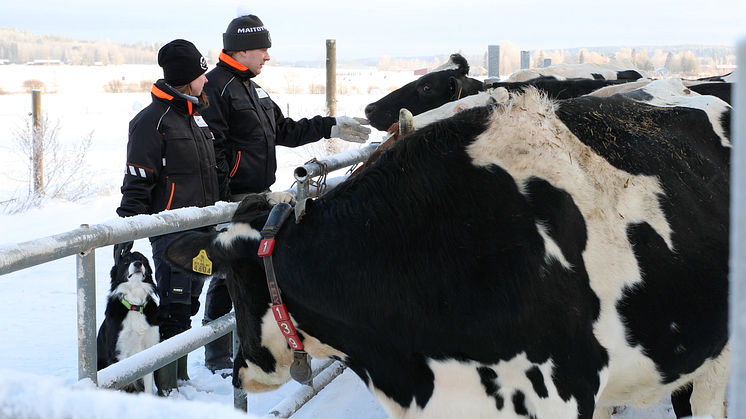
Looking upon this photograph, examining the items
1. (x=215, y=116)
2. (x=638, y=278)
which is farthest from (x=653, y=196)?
(x=215, y=116)

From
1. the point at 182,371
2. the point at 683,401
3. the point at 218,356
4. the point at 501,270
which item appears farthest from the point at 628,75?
the point at 501,270

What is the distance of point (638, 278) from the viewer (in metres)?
2.27

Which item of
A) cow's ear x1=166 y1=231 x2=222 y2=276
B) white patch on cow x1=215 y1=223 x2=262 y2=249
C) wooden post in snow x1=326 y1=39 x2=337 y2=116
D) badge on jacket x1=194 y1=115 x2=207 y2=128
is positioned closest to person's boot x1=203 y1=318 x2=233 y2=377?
badge on jacket x1=194 y1=115 x2=207 y2=128

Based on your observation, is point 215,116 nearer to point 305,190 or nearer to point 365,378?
point 305,190

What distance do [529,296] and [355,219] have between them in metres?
0.63

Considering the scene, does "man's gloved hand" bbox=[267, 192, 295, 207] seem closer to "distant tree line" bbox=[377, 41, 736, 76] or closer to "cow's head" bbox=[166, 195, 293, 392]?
"cow's head" bbox=[166, 195, 293, 392]

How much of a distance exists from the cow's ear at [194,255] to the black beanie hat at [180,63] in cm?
165

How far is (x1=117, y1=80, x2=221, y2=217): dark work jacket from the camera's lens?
3531 millimetres

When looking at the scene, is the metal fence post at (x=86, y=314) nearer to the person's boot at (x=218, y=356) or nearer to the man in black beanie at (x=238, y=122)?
the man in black beanie at (x=238, y=122)

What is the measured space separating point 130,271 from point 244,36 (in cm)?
179

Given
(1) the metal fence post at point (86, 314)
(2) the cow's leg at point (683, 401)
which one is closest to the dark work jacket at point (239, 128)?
(1) the metal fence post at point (86, 314)

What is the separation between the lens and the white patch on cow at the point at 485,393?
2.06 m

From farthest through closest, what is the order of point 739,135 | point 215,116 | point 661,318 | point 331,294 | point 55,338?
point 55,338, point 215,116, point 661,318, point 331,294, point 739,135

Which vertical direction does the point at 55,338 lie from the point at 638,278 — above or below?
below
